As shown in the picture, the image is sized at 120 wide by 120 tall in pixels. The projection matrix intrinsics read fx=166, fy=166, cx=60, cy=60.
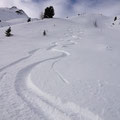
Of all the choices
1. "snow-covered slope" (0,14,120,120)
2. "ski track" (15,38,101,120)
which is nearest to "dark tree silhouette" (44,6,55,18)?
"snow-covered slope" (0,14,120,120)

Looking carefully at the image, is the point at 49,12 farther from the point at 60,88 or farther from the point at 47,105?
the point at 47,105

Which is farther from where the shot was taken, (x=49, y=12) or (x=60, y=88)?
(x=49, y=12)

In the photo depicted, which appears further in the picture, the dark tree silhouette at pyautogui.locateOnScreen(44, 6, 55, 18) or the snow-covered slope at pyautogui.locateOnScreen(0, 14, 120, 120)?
the dark tree silhouette at pyautogui.locateOnScreen(44, 6, 55, 18)

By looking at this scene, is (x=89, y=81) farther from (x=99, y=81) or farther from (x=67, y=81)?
(x=67, y=81)

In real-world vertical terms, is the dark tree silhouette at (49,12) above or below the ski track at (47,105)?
above

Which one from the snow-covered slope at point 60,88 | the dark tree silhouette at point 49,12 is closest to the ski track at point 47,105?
the snow-covered slope at point 60,88

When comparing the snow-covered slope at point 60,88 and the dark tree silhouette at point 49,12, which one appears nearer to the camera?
the snow-covered slope at point 60,88

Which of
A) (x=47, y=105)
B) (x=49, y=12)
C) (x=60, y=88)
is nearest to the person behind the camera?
(x=47, y=105)

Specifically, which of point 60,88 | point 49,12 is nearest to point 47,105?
point 60,88

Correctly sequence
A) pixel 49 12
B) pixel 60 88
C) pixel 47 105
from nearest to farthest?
pixel 47 105 < pixel 60 88 < pixel 49 12

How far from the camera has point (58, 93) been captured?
2.70 m

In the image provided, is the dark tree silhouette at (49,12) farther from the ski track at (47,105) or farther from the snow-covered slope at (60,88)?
the ski track at (47,105)

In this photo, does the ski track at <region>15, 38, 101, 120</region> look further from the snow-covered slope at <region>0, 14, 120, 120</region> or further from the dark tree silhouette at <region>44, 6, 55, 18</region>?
the dark tree silhouette at <region>44, 6, 55, 18</region>

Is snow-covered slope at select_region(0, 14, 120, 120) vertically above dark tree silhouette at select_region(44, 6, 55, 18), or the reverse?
dark tree silhouette at select_region(44, 6, 55, 18)
